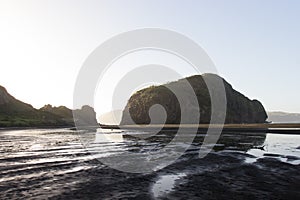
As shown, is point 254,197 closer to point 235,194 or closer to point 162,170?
point 235,194

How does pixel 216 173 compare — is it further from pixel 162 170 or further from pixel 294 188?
pixel 294 188

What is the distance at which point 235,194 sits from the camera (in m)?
16.9

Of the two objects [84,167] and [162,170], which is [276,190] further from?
[84,167]

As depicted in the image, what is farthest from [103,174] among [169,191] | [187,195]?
[187,195]

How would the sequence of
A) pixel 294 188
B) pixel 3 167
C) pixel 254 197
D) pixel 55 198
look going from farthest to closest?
pixel 3 167, pixel 294 188, pixel 254 197, pixel 55 198

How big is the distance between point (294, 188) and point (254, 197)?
14.9 ft

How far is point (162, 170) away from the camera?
2516 cm

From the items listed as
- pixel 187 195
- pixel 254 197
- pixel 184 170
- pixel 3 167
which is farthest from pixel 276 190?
pixel 3 167

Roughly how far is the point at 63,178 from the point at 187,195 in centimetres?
1025

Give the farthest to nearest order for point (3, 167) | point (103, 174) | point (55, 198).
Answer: point (3, 167), point (103, 174), point (55, 198)

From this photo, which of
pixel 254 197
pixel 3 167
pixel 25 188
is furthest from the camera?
pixel 3 167

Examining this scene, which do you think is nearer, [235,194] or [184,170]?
[235,194]

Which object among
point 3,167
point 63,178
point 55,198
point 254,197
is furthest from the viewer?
point 3,167

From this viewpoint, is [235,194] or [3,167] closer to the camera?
[235,194]
